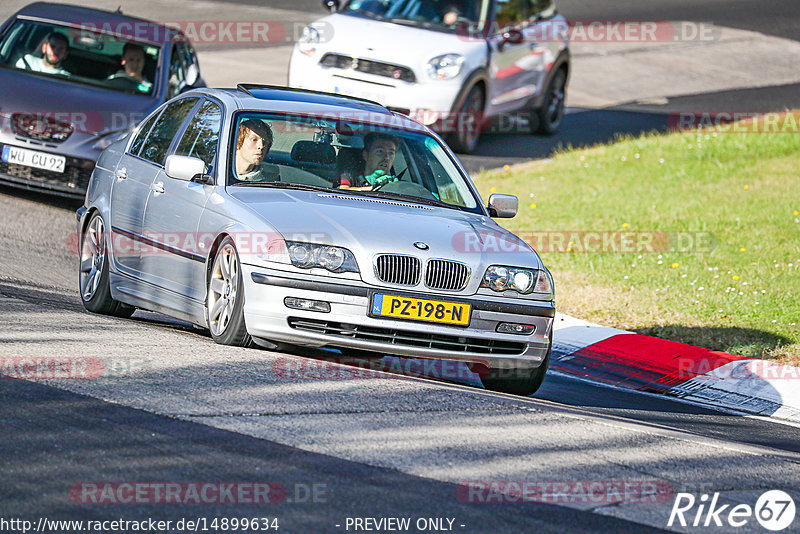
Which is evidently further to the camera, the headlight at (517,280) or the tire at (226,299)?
the headlight at (517,280)

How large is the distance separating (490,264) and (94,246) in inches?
127

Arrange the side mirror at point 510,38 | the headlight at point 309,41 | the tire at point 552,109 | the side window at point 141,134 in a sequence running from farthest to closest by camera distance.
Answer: the tire at point 552,109
the side mirror at point 510,38
the headlight at point 309,41
the side window at point 141,134

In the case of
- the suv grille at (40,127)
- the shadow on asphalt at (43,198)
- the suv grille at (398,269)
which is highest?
the suv grille at (398,269)

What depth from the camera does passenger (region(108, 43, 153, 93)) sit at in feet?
45.2

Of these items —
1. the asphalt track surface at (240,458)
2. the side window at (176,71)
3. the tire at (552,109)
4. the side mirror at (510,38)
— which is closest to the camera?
the asphalt track surface at (240,458)

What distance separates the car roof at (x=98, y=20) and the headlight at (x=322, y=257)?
7.66m

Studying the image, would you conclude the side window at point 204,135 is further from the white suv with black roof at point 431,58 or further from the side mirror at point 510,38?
the side mirror at point 510,38

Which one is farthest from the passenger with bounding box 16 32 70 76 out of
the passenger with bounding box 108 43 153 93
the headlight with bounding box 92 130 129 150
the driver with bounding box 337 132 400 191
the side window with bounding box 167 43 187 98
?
the driver with bounding box 337 132 400 191

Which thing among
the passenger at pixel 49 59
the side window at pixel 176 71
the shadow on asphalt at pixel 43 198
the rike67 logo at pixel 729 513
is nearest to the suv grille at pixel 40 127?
the shadow on asphalt at pixel 43 198

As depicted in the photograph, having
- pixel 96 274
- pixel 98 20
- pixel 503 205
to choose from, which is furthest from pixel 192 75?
pixel 503 205

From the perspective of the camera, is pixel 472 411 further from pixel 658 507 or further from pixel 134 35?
pixel 134 35

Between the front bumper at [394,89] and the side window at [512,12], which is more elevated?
the side window at [512,12]

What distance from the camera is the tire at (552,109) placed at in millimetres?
19344

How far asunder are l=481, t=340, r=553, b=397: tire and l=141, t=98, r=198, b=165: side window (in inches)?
105
